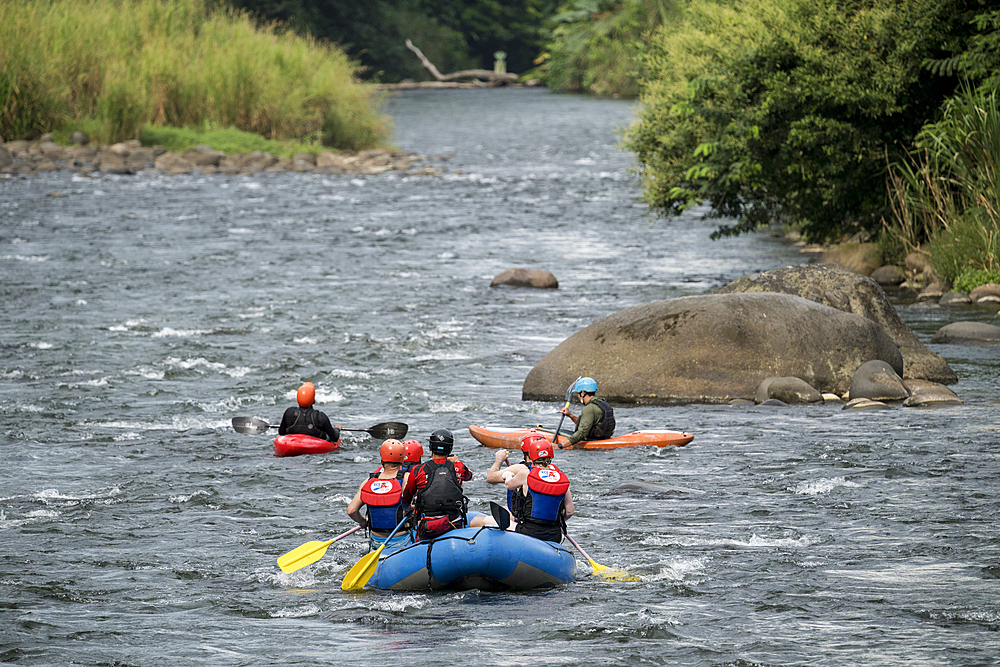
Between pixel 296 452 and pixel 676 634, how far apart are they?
5595 millimetres

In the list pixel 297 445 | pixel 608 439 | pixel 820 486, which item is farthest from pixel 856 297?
pixel 297 445

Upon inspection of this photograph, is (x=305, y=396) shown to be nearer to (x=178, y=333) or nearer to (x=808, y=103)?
(x=178, y=333)

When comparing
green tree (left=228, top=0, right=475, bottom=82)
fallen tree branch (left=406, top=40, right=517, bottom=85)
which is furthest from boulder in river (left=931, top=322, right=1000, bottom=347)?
fallen tree branch (left=406, top=40, right=517, bottom=85)

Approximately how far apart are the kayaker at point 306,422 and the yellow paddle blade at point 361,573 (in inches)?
151

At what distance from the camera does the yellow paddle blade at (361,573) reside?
8734 mm

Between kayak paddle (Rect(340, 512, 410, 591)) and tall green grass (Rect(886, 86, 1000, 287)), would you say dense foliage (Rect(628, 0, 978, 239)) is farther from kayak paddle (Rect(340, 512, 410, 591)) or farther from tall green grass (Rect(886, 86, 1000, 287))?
kayak paddle (Rect(340, 512, 410, 591))

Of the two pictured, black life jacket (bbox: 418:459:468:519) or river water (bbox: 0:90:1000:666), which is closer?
river water (bbox: 0:90:1000:666)

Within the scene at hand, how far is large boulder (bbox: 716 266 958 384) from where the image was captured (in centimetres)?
1493

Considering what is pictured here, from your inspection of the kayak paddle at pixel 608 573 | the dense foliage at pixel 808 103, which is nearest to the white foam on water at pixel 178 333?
the dense foliage at pixel 808 103

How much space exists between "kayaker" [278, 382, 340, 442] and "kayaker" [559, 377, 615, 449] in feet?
7.85

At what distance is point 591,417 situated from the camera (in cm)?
1242

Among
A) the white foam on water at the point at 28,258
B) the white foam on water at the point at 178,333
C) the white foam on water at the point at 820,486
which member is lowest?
the white foam on water at the point at 178,333

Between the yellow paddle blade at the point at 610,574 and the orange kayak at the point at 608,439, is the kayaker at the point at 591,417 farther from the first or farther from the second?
the yellow paddle blade at the point at 610,574

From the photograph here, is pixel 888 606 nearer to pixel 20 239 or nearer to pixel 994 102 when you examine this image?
pixel 994 102
